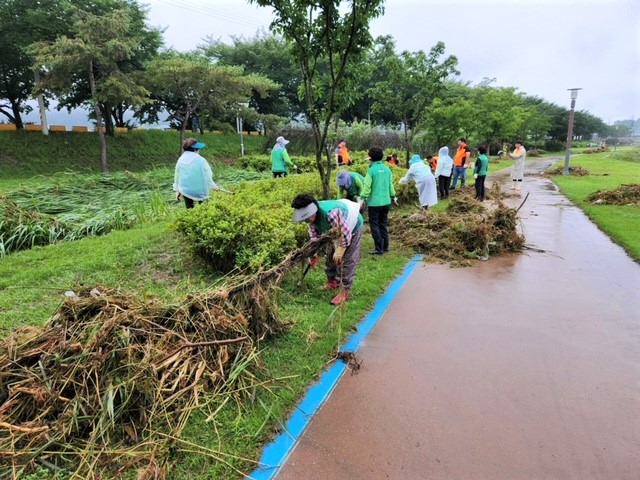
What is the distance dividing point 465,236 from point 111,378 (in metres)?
5.81

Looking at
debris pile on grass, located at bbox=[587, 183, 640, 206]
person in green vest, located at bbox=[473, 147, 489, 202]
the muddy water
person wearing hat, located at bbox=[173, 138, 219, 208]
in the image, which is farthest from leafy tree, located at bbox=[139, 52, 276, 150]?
the muddy water

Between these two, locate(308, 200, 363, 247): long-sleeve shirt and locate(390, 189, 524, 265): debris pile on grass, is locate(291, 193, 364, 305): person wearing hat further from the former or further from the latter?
locate(390, 189, 524, 265): debris pile on grass

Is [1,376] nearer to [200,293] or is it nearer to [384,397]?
[200,293]

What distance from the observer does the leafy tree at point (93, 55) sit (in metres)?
16.3

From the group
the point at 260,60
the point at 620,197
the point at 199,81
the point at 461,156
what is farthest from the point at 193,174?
the point at 260,60

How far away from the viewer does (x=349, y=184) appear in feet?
22.3

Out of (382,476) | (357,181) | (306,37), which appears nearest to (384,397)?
(382,476)

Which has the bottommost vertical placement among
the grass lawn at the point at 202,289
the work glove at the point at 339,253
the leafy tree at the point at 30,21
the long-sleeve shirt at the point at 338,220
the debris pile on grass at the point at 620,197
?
the grass lawn at the point at 202,289

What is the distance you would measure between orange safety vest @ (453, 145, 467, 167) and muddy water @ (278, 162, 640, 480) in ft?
25.6

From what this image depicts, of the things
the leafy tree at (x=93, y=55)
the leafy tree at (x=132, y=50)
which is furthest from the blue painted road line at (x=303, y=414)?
the leafy tree at (x=132, y=50)

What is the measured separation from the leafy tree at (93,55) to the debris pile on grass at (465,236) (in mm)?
15579

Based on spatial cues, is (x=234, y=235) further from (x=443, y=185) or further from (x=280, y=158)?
(x=443, y=185)

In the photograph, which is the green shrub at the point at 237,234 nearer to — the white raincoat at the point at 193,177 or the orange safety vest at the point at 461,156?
the white raincoat at the point at 193,177

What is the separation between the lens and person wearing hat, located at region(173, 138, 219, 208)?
6238mm
